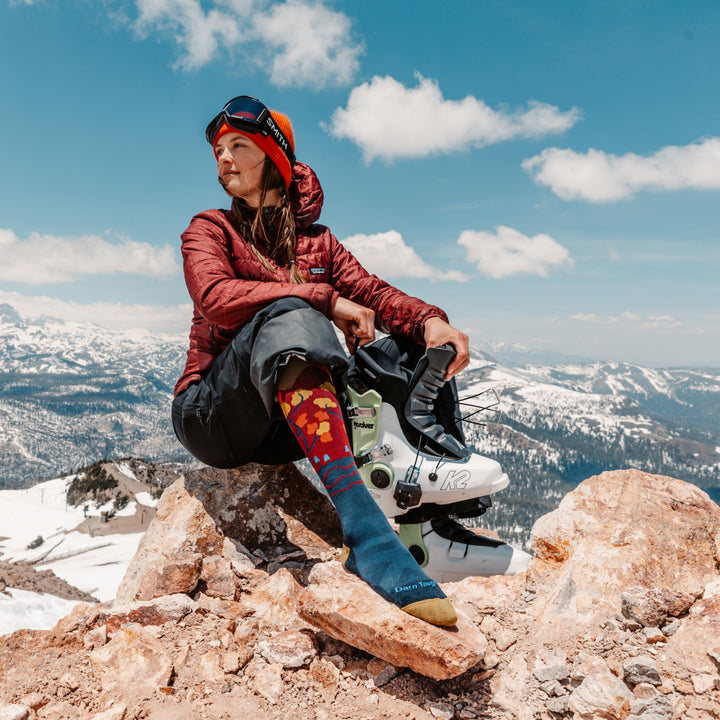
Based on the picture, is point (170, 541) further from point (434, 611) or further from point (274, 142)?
point (274, 142)

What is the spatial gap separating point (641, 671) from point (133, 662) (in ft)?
7.69

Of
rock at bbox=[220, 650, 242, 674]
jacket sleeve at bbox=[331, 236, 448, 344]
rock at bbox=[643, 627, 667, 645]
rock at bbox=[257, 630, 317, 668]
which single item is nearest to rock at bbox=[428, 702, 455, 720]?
rock at bbox=[257, 630, 317, 668]

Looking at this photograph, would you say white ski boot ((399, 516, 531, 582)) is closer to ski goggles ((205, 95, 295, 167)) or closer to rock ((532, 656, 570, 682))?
rock ((532, 656, 570, 682))

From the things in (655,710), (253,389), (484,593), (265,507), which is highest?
(253,389)

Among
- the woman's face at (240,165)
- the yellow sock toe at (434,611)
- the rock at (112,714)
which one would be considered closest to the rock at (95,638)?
the rock at (112,714)

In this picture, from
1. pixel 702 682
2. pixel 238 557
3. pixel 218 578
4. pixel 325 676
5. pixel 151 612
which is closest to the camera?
pixel 702 682

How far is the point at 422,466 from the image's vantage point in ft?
11.1

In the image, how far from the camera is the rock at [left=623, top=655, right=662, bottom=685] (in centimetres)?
201

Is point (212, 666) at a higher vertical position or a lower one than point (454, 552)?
lower

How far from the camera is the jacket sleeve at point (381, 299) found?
3475 mm

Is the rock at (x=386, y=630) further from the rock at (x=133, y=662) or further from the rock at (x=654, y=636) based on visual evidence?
the rock at (x=654, y=636)

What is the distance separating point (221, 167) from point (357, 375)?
1.91m

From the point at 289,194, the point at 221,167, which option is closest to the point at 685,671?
the point at 289,194

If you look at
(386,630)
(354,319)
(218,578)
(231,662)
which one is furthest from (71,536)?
(386,630)
